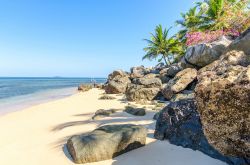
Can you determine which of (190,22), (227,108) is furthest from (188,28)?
(227,108)

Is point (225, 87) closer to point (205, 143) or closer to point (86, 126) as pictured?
point (205, 143)

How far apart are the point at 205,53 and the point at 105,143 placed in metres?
10.5

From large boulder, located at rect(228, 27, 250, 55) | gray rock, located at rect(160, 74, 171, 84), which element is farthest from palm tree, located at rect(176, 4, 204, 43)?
large boulder, located at rect(228, 27, 250, 55)

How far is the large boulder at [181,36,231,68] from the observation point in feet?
42.7

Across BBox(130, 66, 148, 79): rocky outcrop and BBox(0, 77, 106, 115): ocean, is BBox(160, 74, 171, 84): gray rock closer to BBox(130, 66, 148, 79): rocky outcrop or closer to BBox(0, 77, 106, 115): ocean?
BBox(130, 66, 148, 79): rocky outcrop

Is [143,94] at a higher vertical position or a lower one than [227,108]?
lower

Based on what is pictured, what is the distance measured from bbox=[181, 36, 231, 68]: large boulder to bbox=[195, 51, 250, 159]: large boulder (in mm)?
10537

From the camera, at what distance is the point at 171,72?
20188 millimetres

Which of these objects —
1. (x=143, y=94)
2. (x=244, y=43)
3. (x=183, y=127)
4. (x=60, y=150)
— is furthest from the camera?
(x=143, y=94)

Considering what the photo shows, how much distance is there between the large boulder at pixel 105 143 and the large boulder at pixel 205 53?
9111 mm

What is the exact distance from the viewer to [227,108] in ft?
9.44

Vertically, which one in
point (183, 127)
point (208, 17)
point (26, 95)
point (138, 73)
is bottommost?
point (26, 95)

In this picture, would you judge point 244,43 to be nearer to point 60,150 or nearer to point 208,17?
point 60,150

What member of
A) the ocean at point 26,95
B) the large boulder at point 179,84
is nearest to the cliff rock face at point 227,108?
the large boulder at point 179,84
